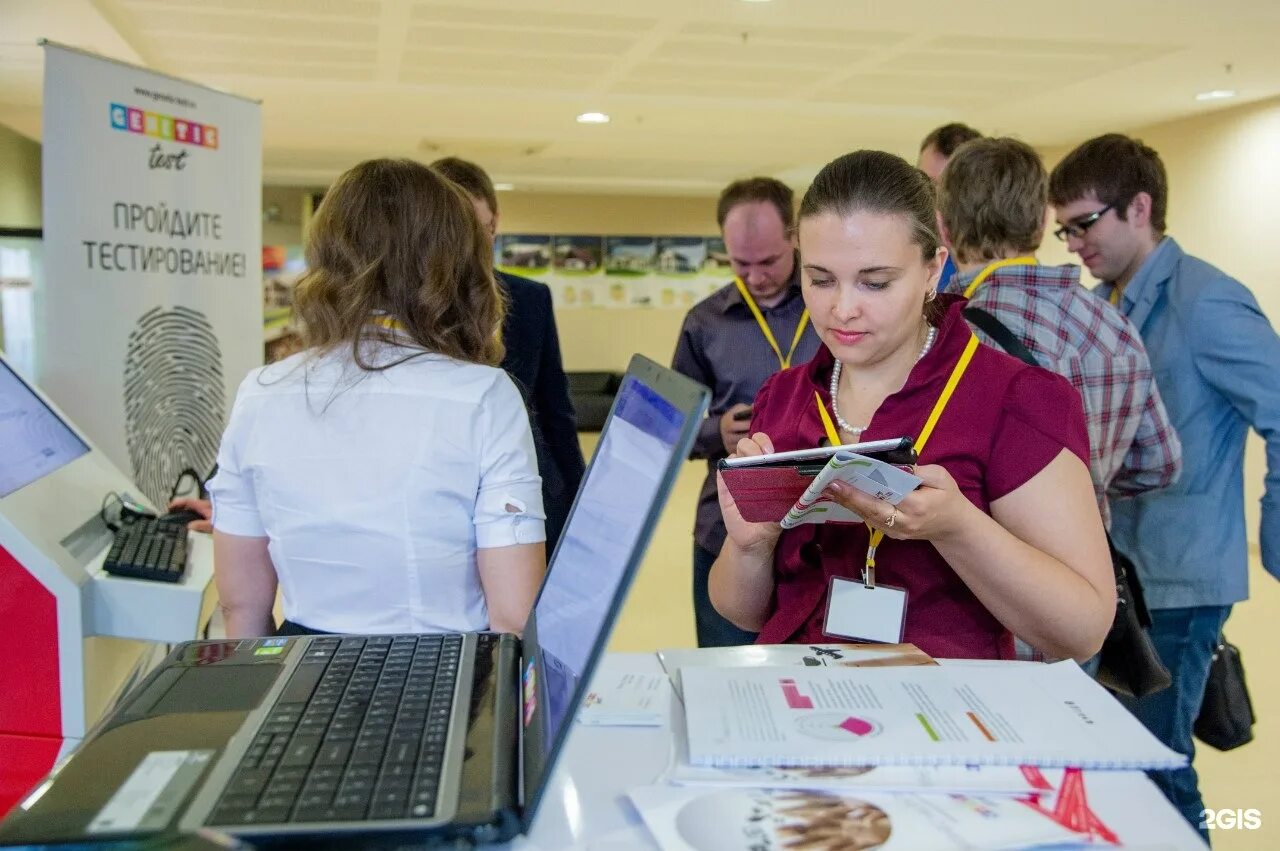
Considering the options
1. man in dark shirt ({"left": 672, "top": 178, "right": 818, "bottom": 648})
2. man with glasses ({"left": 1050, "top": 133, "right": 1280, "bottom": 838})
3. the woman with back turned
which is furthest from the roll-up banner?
man with glasses ({"left": 1050, "top": 133, "right": 1280, "bottom": 838})

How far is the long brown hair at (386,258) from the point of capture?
1.48 metres

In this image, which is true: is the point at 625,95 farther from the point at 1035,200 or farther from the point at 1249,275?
the point at 1035,200

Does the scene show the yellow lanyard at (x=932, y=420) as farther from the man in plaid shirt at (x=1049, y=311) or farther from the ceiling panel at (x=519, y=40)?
the ceiling panel at (x=519, y=40)

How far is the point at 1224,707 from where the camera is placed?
238 centimetres

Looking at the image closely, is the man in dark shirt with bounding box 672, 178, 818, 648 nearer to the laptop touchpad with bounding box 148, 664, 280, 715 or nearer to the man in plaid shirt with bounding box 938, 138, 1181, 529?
the man in plaid shirt with bounding box 938, 138, 1181, 529

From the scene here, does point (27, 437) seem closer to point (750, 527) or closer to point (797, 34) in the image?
point (750, 527)

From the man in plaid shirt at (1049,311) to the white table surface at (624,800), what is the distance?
1.15 m

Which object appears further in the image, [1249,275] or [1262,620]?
[1249,275]

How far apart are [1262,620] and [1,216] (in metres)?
8.73

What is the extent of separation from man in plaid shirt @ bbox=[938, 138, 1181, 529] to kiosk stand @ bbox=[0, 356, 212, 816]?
1.61 m

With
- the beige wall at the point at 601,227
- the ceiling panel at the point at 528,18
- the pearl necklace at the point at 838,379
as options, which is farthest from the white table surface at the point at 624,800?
the beige wall at the point at 601,227

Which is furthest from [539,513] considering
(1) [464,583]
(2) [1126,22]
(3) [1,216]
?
(3) [1,216]

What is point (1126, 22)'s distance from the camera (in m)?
4.69

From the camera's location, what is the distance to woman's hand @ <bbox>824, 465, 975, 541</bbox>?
1.19 meters
